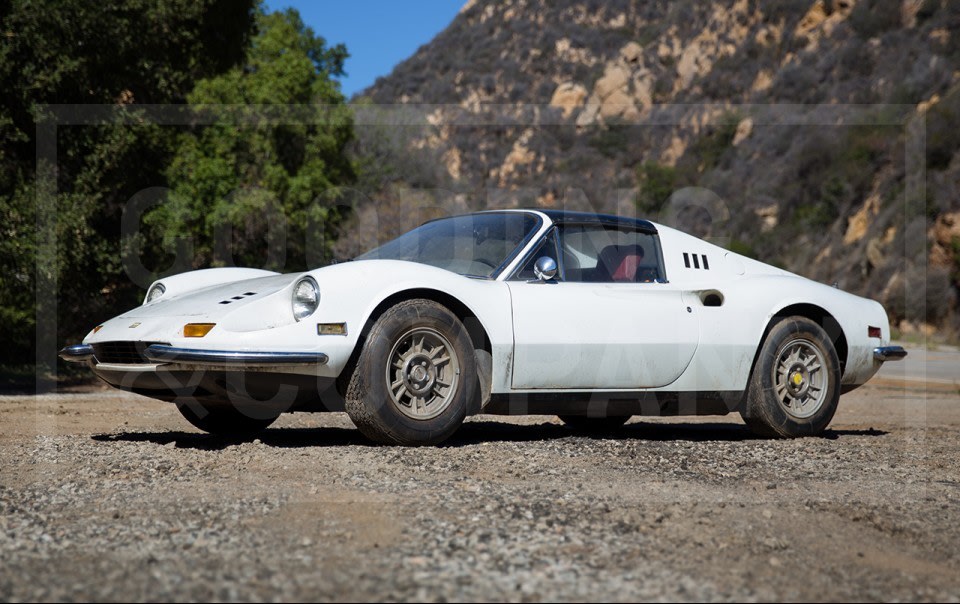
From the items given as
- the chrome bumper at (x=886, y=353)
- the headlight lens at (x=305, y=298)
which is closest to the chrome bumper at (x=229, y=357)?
the headlight lens at (x=305, y=298)

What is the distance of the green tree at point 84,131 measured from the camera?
13.3m

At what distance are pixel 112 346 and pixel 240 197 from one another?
24.9m

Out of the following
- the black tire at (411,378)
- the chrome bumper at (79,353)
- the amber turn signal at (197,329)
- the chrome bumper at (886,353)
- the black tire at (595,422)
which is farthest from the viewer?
the black tire at (595,422)

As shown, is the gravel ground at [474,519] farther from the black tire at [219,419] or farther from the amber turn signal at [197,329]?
the amber turn signal at [197,329]

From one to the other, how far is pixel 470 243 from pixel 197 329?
6.25 feet

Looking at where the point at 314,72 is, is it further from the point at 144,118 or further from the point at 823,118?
the point at 823,118

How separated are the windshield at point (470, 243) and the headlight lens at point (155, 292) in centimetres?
132

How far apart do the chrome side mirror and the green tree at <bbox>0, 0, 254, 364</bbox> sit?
899cm

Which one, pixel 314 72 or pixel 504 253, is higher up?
pixel 314 72

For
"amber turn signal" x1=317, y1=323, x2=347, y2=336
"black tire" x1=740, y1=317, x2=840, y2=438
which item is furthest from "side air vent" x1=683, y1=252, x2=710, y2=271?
"amber turn signal" x1=317, y1=323, x2=347, y2=336

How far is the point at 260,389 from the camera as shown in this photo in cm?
559

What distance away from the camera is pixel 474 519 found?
3.92m

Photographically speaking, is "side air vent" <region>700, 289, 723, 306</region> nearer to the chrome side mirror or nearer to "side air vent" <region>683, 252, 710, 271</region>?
"side air vent" <region>683, 252, 710, 271</region>

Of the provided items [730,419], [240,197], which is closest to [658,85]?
[240,197]
